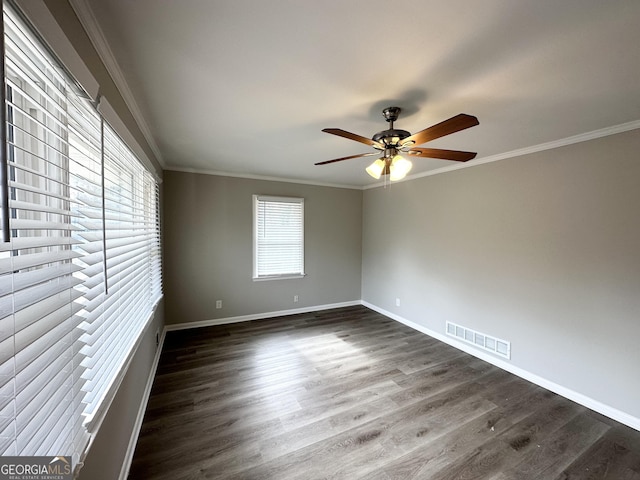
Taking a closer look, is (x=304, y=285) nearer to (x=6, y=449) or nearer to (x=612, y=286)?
(x=612, y=286)

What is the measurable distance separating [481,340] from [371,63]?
326 centimetres

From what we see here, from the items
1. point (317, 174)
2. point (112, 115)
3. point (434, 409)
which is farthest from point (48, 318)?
point (317, 174)

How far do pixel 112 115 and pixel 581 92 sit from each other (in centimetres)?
288

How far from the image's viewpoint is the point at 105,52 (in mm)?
1320

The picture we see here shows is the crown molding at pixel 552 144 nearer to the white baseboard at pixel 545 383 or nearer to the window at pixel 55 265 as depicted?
the white baseboard at pixel 545 383

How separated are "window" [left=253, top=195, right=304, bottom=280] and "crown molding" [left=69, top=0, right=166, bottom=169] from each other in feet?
7.37

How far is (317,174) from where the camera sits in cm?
408

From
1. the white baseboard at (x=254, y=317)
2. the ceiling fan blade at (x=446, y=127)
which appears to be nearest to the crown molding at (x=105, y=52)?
the ceiling fan blade at (x=446, y=127)

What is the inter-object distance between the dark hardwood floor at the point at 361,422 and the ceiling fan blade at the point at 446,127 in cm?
217

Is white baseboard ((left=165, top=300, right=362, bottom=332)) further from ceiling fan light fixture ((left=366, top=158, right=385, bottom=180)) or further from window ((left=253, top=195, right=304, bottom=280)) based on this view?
ceiling fan light fixture ((left=366, top=158, right=385, bottom=180))

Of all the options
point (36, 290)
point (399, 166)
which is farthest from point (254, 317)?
point (36, 290)

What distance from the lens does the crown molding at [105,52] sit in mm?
1068

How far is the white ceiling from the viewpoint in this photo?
110 centimetres

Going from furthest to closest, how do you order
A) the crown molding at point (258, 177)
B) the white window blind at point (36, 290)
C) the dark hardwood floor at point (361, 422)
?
the crown molding at point (258, 177), the dark hardwood floor at point (361, 422), the white window blind at point (36, 290)
